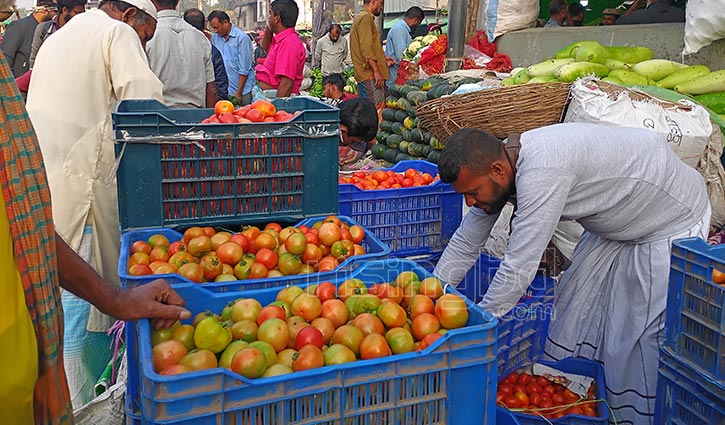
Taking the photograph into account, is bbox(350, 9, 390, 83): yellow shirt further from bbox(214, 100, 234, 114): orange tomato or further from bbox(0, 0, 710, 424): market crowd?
bbox(214, 100, 234, 114): orange tomato

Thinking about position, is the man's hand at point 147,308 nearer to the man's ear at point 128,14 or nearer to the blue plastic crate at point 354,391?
the blue plastic crate at point 354,391

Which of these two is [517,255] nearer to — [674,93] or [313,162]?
[313,162]

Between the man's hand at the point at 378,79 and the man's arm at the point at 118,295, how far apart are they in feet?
23.2

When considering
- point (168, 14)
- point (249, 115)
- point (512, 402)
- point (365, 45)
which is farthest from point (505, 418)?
point (365, 45)

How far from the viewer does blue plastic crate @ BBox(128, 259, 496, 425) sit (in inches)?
59.0

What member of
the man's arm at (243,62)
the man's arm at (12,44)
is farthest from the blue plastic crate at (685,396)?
the man's arm at (243,62)

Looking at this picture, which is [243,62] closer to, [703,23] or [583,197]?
[703,23]

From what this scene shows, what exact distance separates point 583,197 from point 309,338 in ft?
4.96

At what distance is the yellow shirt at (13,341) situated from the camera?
1362 mm

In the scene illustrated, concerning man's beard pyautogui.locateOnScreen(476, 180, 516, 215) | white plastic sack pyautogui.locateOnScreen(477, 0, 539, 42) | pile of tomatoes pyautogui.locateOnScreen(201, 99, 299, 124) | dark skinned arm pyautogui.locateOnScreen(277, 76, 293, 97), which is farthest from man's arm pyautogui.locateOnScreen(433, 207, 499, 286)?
white plastic sack pyautogui.locateOnScreen(477, 0, 539, 42)

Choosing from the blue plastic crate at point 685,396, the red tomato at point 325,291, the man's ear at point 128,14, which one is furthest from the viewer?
the man's ear at point 128,14

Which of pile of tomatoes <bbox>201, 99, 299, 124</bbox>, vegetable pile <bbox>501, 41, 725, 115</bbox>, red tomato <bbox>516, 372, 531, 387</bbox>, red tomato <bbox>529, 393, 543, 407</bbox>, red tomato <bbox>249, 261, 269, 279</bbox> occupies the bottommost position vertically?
red tomato <bbox>529, 393, 543, 407</bbox>

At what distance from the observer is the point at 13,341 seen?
138 cm

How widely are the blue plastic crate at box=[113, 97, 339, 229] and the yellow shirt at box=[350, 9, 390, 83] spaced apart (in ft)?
19.3
